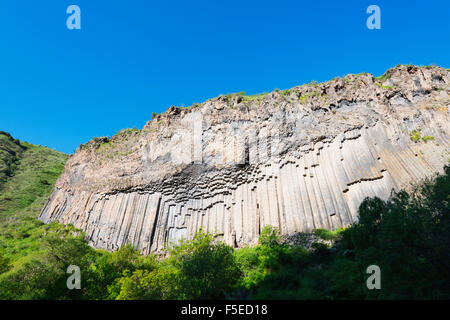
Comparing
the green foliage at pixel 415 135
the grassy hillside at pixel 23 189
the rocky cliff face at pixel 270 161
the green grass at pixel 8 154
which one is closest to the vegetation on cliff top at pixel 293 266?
the rocky cliff face at pixel 270 161

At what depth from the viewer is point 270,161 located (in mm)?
26188

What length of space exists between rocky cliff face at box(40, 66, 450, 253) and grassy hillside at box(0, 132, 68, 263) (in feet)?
17.9

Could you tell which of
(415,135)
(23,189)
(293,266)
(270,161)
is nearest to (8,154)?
(23,189)

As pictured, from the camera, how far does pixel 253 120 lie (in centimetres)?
2888

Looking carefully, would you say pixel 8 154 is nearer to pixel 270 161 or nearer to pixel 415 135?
pixel 270 161

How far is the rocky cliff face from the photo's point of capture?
71.2 ft

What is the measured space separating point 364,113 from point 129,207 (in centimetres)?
2576

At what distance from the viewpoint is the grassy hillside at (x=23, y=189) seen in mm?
33688

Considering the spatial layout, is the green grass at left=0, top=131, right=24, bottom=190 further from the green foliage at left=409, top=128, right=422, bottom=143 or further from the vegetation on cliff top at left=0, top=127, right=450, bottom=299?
the green foliage at left=409, top=128, right=422, bottom=143

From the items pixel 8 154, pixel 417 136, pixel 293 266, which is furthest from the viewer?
pixel 8 154

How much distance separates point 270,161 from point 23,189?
1761 inches

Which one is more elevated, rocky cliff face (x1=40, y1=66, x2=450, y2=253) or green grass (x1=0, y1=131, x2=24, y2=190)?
green grass (x1=0, y1=131, x2=24, y2=190)

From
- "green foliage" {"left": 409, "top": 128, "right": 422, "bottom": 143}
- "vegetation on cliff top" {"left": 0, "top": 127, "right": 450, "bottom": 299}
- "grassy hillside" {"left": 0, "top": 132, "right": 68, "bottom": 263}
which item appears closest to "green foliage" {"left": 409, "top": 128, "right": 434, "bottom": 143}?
"green foliage" {"left": 409, "top": 128, "right": 422, "bottom": 143}

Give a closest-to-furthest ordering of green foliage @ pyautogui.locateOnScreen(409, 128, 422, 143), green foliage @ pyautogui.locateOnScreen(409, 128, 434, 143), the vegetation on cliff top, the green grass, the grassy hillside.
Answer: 1. the vegetation on cliff top
2. green foliage @ pyautogui.locateOnScreen(409, 128, 434, 143)
3. green foliage @ pyautogui.locateOnScreen(409, 128, 422, 143)
4. the grassy hillside
5. the green grass
